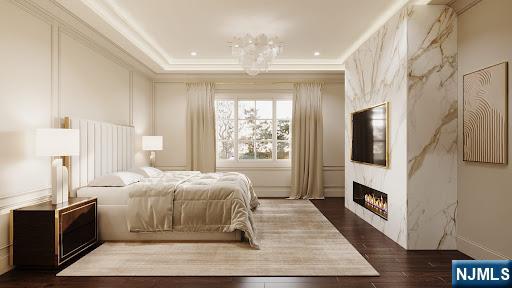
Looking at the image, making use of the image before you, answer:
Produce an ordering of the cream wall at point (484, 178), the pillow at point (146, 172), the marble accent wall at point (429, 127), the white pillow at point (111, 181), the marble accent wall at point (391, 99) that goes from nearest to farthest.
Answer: the cream wall at point (484, 178)
the marble accent wall at point (429, 127)
the marble accent wall at point (391, 99)
the white pillow at point (111, 181)
the pillow at point (146, 172)

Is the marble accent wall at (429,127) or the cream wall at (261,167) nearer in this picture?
the marble accent wall at (429,127)

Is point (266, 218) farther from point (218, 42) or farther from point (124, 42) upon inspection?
point (124, 42)

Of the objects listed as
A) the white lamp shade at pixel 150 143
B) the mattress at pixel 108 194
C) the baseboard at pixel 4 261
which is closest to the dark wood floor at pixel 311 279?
the baseboard at pixel 4 261

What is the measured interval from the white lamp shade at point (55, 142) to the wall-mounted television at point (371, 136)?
3.43 meters

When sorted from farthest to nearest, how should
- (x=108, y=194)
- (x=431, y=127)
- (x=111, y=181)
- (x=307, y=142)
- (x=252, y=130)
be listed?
(x=252, y=130), (x=307, y=142), (x=111, y=181), (x=108, y=194), (x=431, y=127)

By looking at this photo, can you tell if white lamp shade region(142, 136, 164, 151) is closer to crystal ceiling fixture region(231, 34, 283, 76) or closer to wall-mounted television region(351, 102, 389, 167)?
crystal ceiling fixture region(231, 34, 283, 76)

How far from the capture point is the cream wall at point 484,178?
2.71m

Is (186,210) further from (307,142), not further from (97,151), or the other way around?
(307,142)

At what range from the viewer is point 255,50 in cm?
399

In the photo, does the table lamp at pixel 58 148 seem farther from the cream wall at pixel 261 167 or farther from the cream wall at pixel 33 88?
the cream wall at pixel 261 167

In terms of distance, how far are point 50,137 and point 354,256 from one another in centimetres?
309

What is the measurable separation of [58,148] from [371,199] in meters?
3.80

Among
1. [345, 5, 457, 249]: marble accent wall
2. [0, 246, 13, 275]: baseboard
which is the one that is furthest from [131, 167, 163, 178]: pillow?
[345, 5, 457, 249]: marble accent wall

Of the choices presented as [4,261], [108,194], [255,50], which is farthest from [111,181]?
[255,50]
